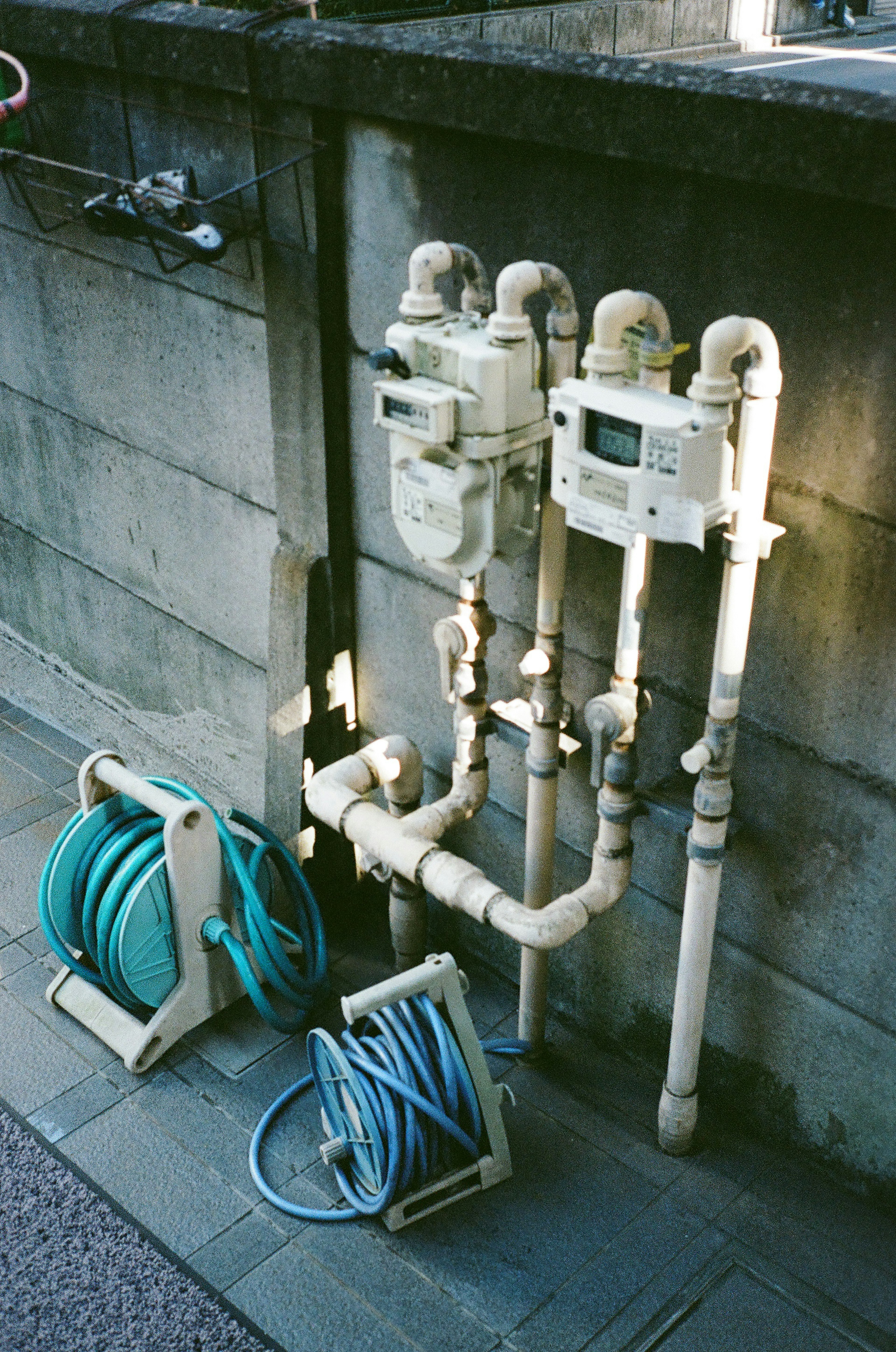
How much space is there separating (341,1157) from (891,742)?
215 centimetres

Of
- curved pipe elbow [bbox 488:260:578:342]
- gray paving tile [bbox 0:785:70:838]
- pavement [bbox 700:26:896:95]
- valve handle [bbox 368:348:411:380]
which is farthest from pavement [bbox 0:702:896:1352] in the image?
pavement [bbox 700:26:896:95]

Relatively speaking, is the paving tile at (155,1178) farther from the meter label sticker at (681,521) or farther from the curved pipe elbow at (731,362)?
the curved pipe elbow at (731,362)

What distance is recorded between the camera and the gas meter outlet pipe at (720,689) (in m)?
2.93

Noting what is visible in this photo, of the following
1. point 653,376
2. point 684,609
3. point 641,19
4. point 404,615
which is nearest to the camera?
→ point 653,376

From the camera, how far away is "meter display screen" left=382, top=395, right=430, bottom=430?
3.33m

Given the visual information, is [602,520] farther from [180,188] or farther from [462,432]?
[180,188]

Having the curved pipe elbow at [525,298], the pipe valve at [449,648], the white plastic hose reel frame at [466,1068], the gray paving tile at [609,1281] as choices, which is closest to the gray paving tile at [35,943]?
the white plastic hose reel frame at [466,1068]

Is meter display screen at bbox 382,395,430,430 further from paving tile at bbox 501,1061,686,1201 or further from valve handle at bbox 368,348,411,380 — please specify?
paving tile at bbox 501,1061,686,1201

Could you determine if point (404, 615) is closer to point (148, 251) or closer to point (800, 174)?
point (148, 251)

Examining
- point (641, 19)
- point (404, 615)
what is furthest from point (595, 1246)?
point (641, 19)

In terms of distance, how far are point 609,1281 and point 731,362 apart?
2.66 meters

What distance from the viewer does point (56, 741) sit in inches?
252

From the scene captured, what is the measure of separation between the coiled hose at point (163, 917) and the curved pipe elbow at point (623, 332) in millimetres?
2213

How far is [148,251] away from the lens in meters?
4.61
